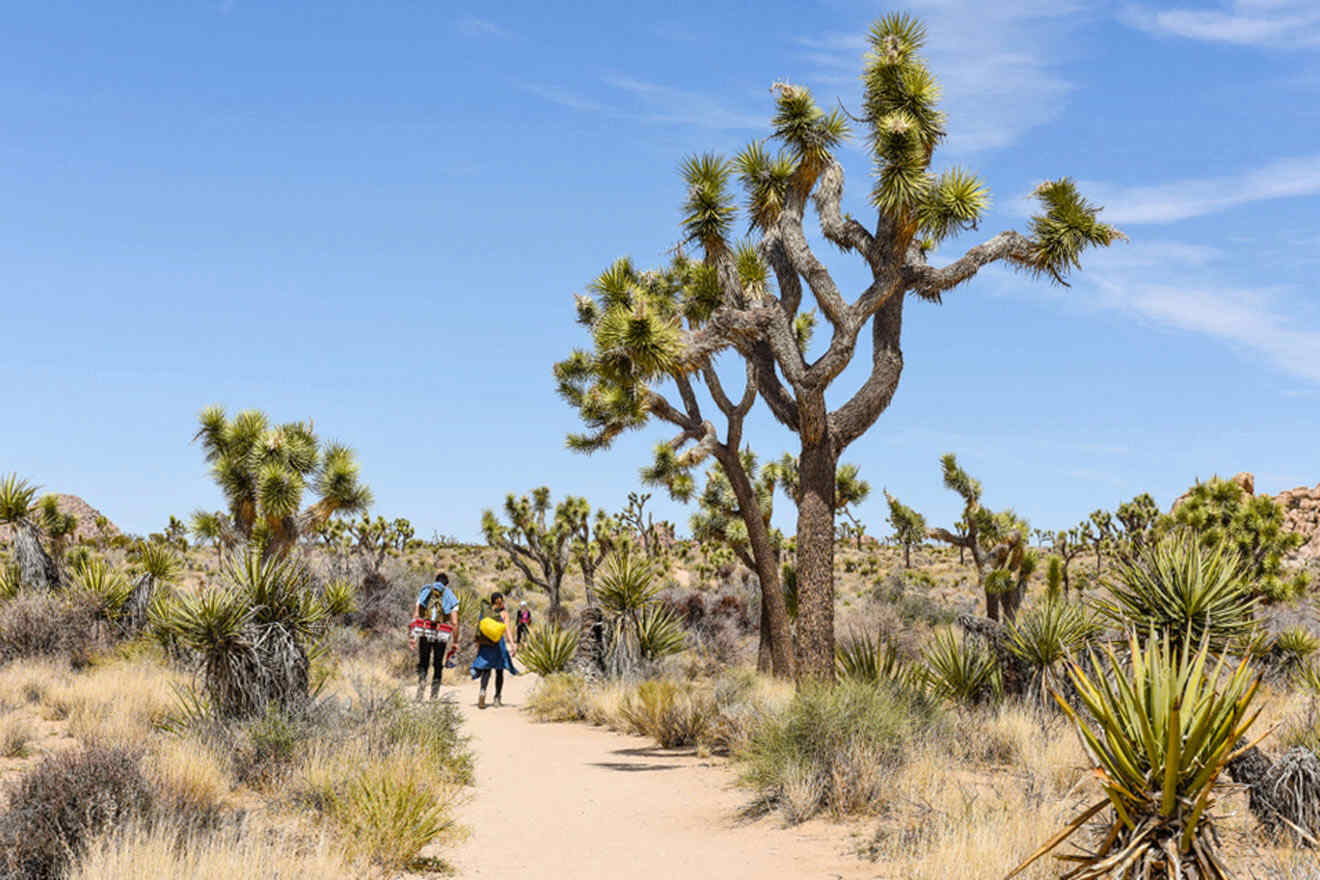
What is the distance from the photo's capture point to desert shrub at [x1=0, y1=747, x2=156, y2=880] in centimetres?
552

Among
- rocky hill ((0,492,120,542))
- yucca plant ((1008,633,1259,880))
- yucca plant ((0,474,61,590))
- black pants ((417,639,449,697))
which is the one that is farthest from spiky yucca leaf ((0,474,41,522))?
rocky hill ((0,492,120,542))

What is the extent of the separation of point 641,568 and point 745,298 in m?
5.01

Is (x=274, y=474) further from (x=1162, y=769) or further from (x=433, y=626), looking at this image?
(x=1162, y=769)

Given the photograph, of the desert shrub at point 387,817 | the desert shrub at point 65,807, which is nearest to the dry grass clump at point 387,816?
the desert shrub at point 387,817

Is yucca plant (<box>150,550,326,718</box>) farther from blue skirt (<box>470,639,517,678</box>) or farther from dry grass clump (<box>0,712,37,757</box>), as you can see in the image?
blue skirt (<box>470,639,517,678</box>)

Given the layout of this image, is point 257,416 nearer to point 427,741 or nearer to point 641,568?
point 641,568

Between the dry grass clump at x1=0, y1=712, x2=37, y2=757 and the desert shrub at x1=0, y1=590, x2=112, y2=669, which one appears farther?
the desert shrub at x1=0, y1=590, x2=112, y2=669

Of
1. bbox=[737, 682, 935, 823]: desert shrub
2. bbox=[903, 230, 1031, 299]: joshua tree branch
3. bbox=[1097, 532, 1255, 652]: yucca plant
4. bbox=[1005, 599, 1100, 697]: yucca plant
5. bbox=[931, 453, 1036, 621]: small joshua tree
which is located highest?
bbox=[903, 230, 1031, 299]: joshua tree branch

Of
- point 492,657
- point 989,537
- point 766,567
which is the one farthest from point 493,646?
point 989,537

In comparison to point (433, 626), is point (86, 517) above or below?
above

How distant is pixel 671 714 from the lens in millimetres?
12633

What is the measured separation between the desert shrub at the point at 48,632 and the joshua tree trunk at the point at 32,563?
1.50 metres

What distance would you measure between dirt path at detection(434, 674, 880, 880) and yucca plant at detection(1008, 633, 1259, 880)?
2008mm

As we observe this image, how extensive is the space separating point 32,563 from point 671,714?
41.9 feet
